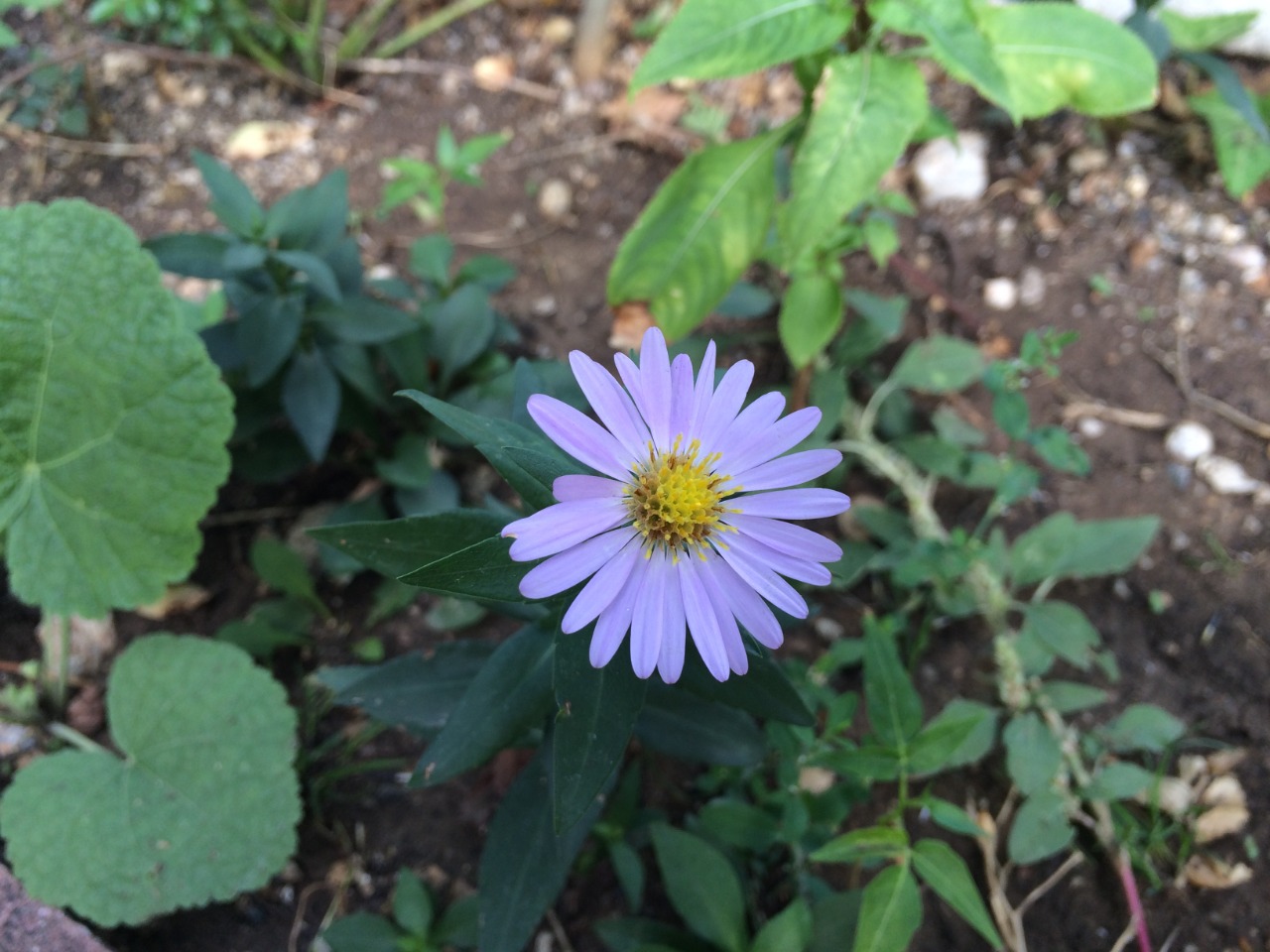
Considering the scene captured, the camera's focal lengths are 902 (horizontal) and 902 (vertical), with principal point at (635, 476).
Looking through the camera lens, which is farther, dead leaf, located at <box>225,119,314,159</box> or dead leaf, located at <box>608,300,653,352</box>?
dead leaf, located at <box>225,119,314,159</box>

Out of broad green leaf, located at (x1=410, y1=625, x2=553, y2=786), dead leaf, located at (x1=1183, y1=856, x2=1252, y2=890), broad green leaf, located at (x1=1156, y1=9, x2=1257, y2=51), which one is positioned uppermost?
broad green leaf, located at (x1=1156, y1=9, x2=1257, y2=51)

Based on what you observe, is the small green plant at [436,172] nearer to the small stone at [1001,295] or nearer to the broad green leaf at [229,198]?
the broad green leaf at [229,198]

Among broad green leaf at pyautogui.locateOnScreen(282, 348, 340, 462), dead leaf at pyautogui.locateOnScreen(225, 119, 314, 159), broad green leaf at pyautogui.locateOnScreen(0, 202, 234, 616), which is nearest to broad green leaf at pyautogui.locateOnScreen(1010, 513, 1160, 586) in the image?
broad green leaf at pyautogui.locateOnScreen(282, 348, 340, 462)

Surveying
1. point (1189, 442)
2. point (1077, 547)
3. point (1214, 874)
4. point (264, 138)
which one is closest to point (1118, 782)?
point (1214, 874)

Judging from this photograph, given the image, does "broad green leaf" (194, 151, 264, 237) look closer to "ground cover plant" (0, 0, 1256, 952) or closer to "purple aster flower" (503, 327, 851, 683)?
"ground cover plant" (0, 0, 1256, 952)

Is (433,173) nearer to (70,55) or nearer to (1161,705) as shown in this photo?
(70,55)

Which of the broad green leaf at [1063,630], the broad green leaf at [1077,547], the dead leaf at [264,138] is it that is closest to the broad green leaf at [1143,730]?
the broad green leaf at [1063,630]

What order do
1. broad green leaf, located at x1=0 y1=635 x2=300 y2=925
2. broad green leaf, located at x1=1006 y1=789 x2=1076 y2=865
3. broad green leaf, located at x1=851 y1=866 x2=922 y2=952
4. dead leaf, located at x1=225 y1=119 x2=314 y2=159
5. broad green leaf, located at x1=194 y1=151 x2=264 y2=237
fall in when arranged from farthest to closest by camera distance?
dead leaf, located at x1=225 y1=119 x2=314 y2=159
broad green leaf, located at x1=194 y1=151 x2=264 y2=237
broad green leaf, located at x1=1006 y1=789 x2=1076 y2=865
broad green leaf, located at x1=0 y1=635 x2=300 y2=925
broad green leaf, located at x1=851 y1=866 x2=922 y2=952
